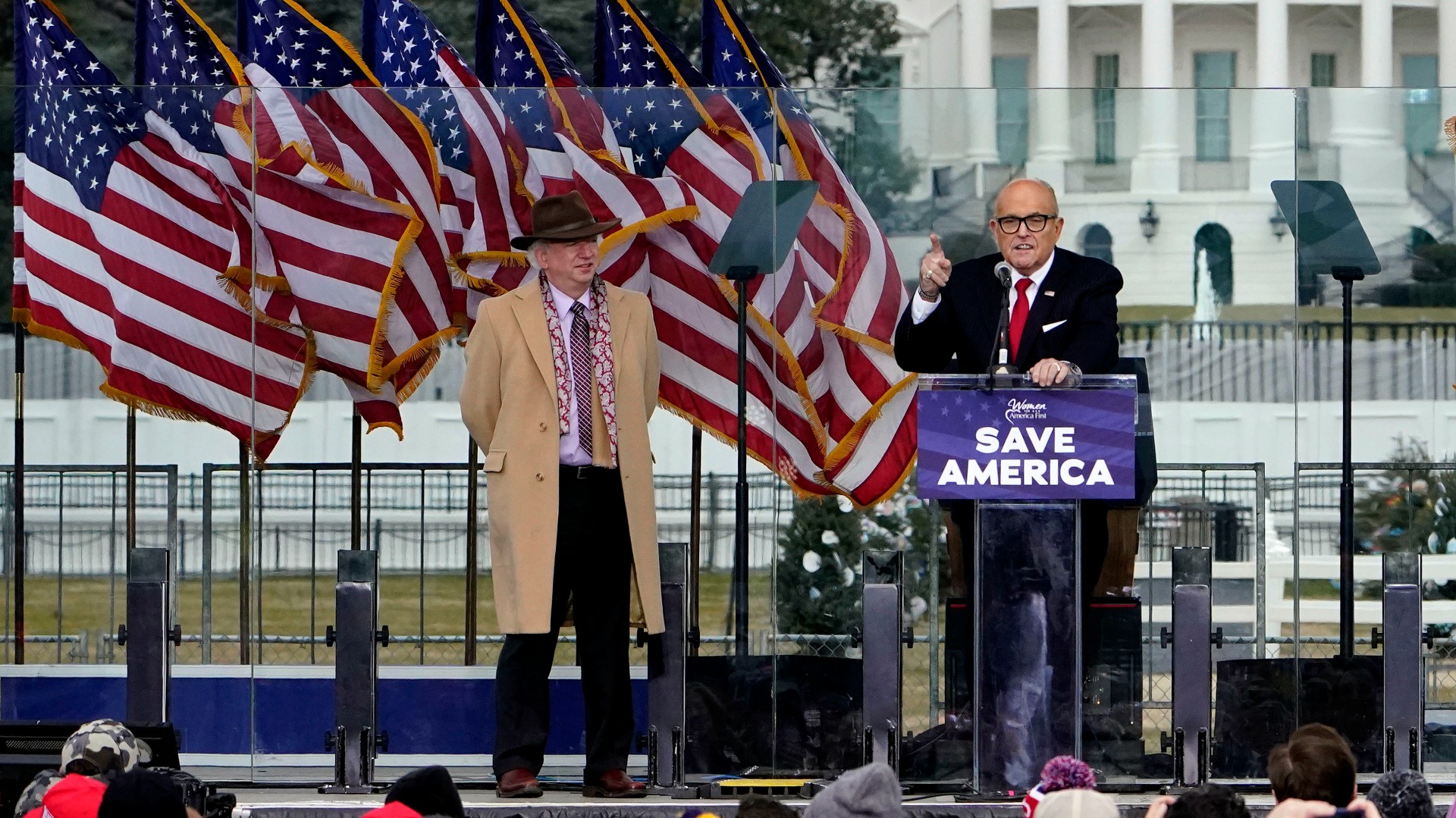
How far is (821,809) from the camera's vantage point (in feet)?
18.0

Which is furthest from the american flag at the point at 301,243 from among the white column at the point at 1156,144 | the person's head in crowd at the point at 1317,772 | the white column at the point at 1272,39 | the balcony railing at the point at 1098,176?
the white column at the point at 1272,39

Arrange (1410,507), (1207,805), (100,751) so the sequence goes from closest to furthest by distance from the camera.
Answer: (1207,805) → (100,751) → (1410,507)

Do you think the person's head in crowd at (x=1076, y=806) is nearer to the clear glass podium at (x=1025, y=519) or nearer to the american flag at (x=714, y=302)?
the clear glass podium at (x=1025, y=519)

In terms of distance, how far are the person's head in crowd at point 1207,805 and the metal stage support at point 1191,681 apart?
2.24 meters

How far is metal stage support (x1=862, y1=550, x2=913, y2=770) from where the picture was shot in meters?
7.75

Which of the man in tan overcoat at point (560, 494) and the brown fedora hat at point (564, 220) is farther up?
the brown fedora hat at point (564, 220)

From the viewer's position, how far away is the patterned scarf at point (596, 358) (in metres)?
7.62

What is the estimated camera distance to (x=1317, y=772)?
221 inches

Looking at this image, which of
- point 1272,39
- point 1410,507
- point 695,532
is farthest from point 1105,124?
point 1272,39

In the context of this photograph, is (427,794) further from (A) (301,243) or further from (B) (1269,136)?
(B) (1269,136)

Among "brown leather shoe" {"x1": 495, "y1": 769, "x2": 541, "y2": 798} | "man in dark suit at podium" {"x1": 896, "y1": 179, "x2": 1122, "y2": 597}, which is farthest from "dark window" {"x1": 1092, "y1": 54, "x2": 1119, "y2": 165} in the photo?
"brown leather shoe" {"x1": 495, "y1": 769, "x2": 541, "y2": 798}

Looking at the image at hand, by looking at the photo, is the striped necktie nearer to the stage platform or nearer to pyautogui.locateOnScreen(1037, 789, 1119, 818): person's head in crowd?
the stage platform

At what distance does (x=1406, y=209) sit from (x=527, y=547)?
3.20 m

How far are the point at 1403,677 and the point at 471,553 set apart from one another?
125 inches
